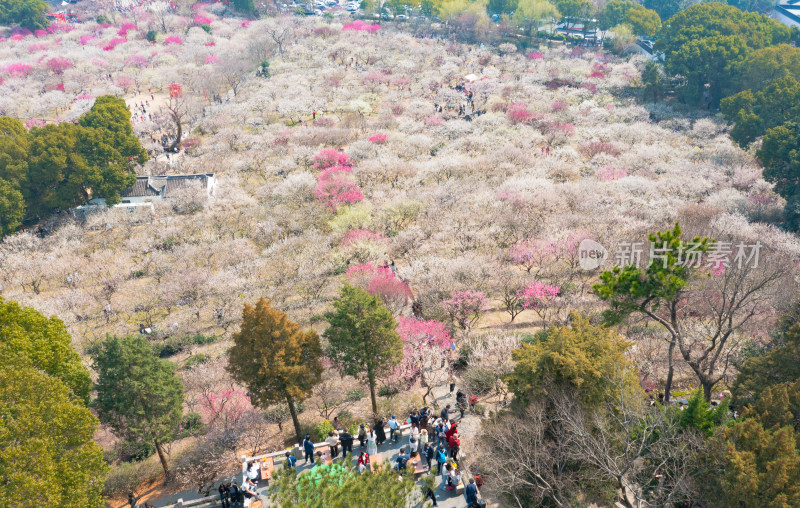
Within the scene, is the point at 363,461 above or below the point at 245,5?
below

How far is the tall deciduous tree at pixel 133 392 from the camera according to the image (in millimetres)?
18328

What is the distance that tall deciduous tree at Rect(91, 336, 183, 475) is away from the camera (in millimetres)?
18328

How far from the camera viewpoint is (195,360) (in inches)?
1057

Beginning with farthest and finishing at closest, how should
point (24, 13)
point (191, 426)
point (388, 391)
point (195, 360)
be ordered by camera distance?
point (24, 13) → point (195, 360) → point (388, 391) → point (191, 426)

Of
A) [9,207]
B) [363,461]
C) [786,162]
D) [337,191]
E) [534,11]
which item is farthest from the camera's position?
[534,11]

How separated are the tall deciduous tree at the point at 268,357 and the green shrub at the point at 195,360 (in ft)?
29.3

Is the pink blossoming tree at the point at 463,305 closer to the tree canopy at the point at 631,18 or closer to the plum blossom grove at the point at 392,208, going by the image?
the plum blossom grove at the point at 392,208

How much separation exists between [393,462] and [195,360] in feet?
47.6

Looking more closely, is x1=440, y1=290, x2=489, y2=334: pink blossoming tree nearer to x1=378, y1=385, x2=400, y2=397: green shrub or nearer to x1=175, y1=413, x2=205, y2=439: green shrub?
x1=378, y1=385, x2=400, y2=397: green shrub

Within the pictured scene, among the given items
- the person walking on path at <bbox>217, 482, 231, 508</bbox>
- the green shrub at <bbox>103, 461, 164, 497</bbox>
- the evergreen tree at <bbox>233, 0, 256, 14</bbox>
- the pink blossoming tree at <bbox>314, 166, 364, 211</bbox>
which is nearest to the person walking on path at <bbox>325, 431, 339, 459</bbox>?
the person walking on path at <bbox>217, 482, 231, 508</bbox>

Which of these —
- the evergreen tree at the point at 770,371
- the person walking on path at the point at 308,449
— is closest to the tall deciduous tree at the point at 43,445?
the person walking on path at the point at 308,449


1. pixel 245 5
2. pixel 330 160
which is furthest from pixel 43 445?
pixel 245 5

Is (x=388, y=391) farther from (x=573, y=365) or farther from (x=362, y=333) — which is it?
(x=573, y=365)

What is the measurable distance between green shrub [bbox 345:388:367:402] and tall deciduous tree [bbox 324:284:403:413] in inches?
178
